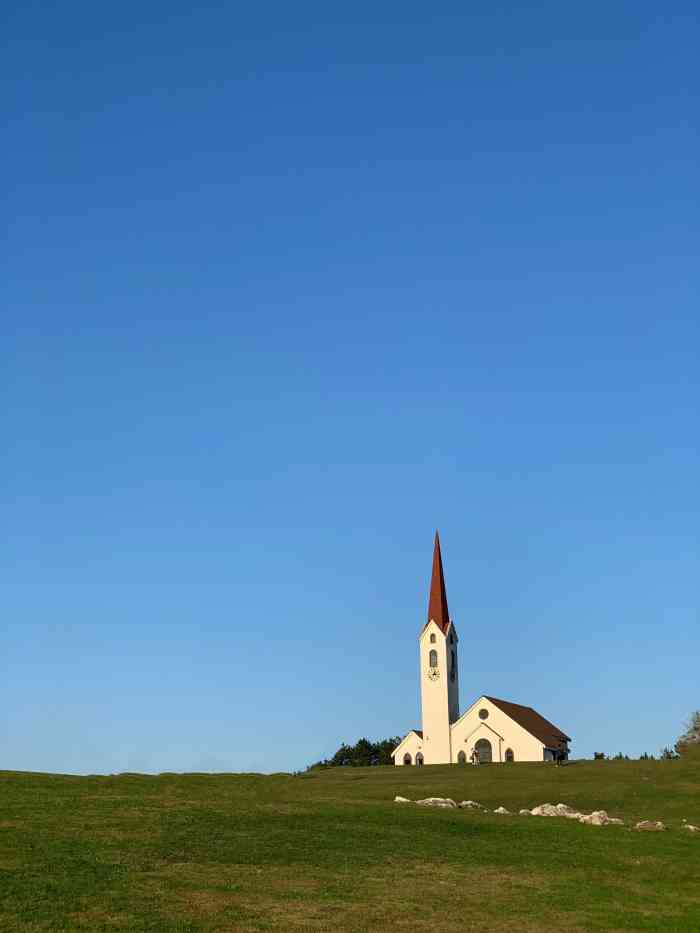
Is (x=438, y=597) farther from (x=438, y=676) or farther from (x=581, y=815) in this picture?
(x=581, y=815)

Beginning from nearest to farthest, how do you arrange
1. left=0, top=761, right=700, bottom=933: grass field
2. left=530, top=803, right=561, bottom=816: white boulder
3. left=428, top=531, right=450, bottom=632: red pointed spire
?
1. left=0, top=761, right=700, bottom=933: grass field
2. left=530, top=803, right=561, bottom=816: white boulder
3. left=428, top=531, right=450, bottom=632: red pointed spire

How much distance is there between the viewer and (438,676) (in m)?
125

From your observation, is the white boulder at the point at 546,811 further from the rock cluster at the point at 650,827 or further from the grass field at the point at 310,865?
the rock cluster at the point at 650,827

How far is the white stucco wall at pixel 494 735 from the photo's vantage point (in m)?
115

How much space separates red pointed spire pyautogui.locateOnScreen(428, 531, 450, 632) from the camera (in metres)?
128

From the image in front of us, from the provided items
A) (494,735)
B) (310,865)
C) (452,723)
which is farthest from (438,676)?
(310,865)

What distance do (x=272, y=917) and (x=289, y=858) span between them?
7.37 metres

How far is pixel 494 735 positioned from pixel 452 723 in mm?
6960

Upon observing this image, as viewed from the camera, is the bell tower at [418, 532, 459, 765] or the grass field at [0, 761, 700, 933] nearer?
the grass field at [0, 761, 700, 933]

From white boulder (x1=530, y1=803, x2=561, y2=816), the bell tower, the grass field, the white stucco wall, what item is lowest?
the grass field

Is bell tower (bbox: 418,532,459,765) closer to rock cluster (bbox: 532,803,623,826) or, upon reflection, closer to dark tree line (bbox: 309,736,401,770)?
dark tree line (bbox: 309,736,401,770)

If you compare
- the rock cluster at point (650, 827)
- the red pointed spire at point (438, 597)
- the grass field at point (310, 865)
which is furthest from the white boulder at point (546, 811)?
the red pointed spire at point (438, 597)

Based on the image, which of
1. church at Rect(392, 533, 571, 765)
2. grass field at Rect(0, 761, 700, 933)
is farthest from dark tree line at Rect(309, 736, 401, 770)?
grass field at Rect(0, 761, 700, 933)

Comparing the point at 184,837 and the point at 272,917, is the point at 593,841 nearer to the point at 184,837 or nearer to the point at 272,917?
the point at 184,837
